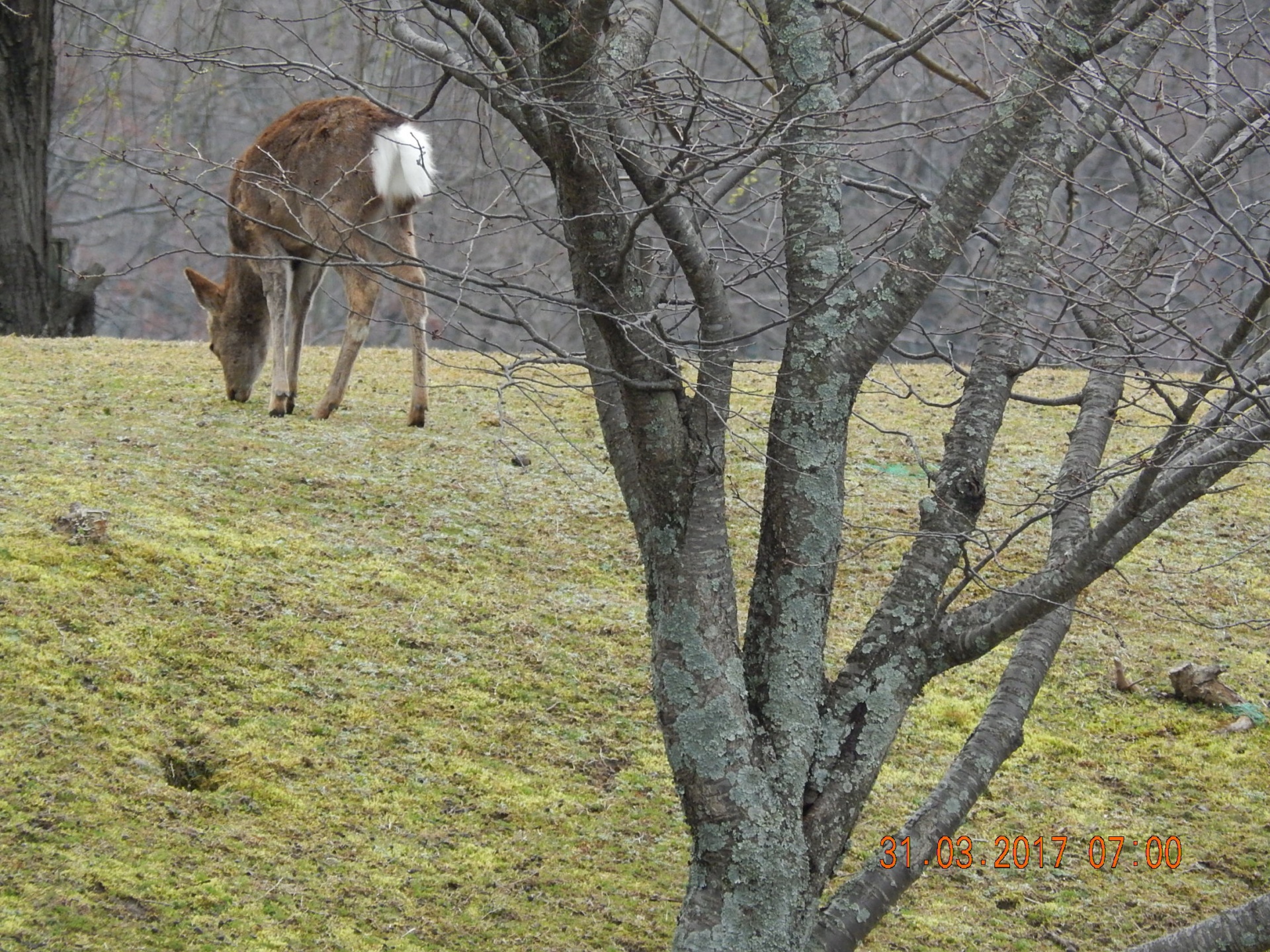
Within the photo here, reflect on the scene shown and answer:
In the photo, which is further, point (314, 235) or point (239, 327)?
point (239, 327)

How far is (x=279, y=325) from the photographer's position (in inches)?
342

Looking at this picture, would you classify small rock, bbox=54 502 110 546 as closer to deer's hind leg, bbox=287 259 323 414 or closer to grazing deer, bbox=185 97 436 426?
grazing deer, bbox=185 97 436 426

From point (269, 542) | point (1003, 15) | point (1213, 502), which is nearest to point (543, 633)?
point (269, 542)

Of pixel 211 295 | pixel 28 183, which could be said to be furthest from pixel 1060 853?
pixel 28 183

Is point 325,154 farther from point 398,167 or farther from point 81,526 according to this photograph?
point 81,526

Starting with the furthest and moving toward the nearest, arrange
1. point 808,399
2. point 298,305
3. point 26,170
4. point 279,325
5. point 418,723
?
point 26,170 < point 298,305 < point 279,325 < point 418,723 < point 808,399

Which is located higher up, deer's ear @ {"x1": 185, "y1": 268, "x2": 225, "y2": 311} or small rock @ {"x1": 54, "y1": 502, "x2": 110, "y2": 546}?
deer's ear @ {"x1": 185, "y1": 268, "x2": 225, "y2": 311}

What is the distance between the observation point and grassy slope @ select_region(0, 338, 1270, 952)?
3.78 metres

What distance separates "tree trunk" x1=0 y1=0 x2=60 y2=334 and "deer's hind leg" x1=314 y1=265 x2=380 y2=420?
4589mm

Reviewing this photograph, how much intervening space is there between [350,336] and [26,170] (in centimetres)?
501

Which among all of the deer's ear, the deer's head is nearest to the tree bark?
the deer's head

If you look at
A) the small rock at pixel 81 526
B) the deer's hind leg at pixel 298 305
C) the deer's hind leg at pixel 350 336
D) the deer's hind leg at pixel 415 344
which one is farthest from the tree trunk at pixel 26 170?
the small rock at pixel 81 526

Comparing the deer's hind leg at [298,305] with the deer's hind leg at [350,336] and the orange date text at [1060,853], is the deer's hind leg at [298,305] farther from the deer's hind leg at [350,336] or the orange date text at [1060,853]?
the orange date text at [1060,853]

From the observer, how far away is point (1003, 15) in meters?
3.54
